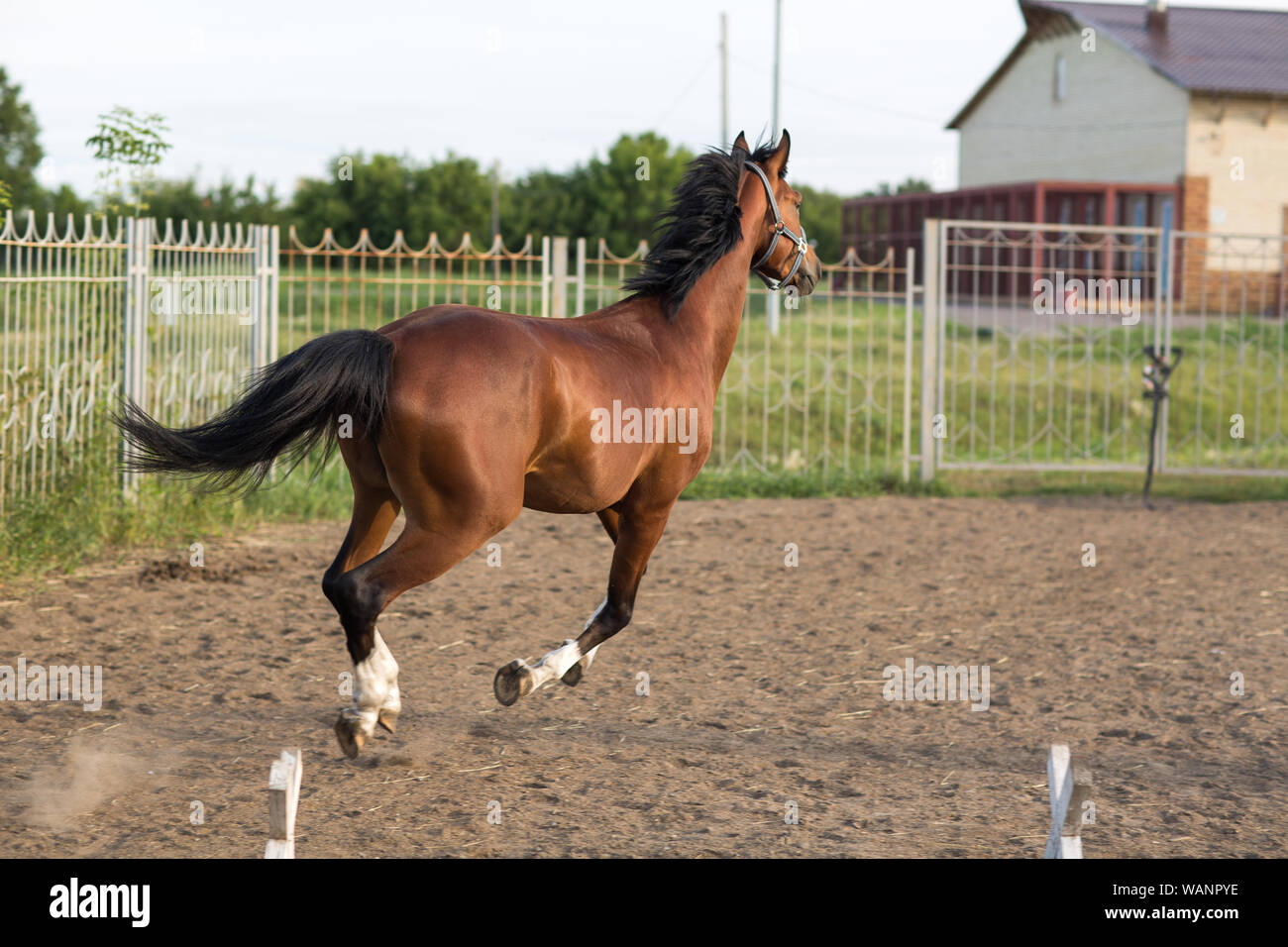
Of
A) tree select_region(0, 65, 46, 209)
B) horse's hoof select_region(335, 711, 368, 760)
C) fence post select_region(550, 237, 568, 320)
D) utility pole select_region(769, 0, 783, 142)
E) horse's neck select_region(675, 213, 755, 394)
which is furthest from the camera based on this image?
tree select_region(0, 65, 46, 209)

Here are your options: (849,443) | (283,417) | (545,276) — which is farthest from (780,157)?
(849,443)

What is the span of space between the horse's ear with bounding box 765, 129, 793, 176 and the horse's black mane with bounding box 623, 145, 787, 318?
23 centimetres

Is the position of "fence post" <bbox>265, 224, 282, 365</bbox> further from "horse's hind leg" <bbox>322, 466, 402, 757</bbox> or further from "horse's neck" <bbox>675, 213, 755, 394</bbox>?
"horse's hind leg" <bbox>322, 466, 402, 757</bbox>

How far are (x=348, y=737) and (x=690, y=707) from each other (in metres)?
1.77

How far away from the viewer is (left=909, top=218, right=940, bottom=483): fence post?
11.8 m

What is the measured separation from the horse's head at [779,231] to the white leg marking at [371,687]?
2.48m

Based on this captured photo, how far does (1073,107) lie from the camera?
106ft

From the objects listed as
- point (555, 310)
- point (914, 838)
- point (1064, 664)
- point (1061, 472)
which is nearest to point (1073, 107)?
point (1061, 472)

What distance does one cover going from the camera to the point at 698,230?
5.46 metres

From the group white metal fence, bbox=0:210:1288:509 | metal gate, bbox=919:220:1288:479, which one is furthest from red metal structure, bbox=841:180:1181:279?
white metal fence, bbox=0:210:1288:509

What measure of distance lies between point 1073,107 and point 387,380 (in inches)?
1239

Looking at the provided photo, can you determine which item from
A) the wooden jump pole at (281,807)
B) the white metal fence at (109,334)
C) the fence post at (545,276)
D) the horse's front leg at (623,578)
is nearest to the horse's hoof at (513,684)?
the horse's front leg at (623,578)

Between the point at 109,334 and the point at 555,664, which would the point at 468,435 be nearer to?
the point at 555,664

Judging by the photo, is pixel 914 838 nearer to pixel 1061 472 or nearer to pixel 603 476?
pixel 603 476
